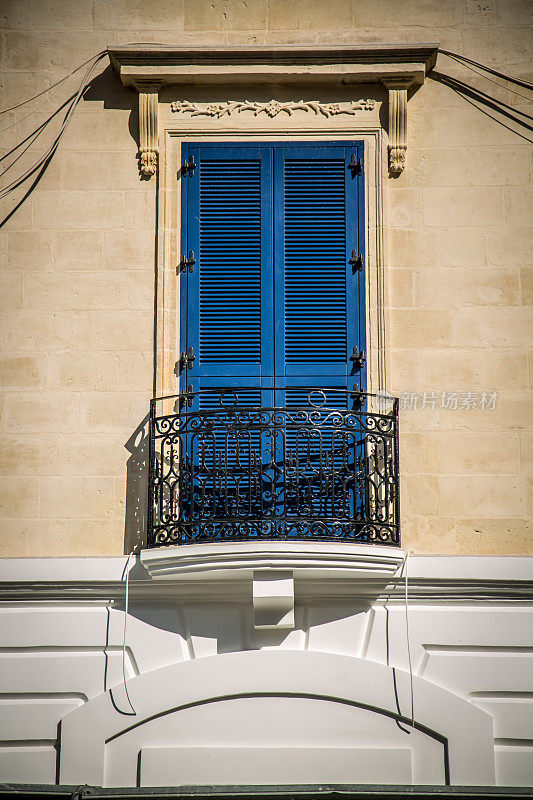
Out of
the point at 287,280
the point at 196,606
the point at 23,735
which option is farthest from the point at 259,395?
the point at 23,735

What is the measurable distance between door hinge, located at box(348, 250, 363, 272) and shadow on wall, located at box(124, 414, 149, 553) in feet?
6.10

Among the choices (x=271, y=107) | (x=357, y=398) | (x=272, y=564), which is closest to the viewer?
(x=272, y=564)

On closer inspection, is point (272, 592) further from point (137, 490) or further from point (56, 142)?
point (56, 142)

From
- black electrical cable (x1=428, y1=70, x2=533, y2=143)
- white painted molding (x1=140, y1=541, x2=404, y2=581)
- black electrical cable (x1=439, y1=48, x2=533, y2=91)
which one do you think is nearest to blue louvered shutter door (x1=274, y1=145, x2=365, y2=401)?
black electrical cable (x1=428, y1=70, x2=533, y2=143)

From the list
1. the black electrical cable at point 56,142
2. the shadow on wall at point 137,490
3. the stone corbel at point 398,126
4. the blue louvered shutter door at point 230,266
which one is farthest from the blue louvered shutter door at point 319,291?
the black electrical cable at point 56,142

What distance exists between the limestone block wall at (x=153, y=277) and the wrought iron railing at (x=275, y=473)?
221 mm

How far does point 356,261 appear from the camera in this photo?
8.01 m

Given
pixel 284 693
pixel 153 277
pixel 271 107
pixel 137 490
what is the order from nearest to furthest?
pixel 284 693 < pixel 137 490 < pixel 153 277 < pixel 271 107

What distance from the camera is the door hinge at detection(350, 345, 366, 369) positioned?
784 cm

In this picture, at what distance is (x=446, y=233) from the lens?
8.02 metres

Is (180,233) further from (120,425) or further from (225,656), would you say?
(225,656)

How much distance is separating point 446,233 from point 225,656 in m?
3.39

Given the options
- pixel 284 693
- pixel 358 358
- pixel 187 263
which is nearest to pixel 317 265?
pixel 358 358

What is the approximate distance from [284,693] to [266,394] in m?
2.06
